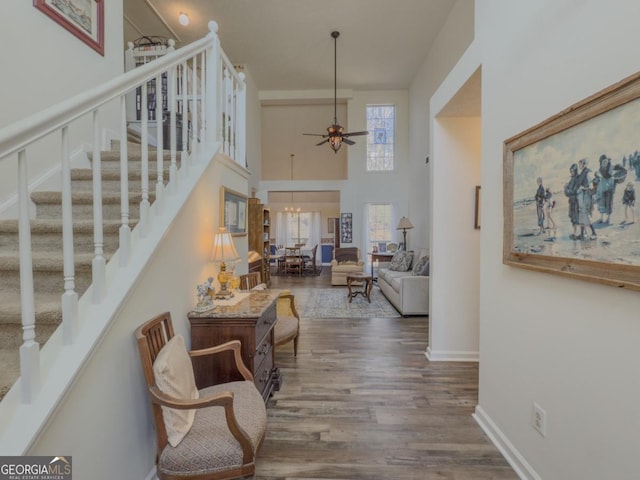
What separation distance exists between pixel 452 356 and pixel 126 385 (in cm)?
289

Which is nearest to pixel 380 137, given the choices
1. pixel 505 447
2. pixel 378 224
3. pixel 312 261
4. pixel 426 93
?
pixel 426 93

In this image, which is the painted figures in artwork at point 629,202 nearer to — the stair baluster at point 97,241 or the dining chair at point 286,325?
the stair baluster at point 97,241

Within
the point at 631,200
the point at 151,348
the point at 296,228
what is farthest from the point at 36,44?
the point at 296,228

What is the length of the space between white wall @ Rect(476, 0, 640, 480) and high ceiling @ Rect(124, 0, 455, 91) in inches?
145

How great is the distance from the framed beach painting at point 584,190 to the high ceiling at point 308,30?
476 centimetres

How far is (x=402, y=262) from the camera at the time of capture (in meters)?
6.29

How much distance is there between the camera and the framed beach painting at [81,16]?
2217mm

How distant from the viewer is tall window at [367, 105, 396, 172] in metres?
8.18

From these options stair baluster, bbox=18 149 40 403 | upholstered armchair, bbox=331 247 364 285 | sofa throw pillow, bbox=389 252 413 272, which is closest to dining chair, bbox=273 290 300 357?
stair baluster, bbox=18 149 40 403

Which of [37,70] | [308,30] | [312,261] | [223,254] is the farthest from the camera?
[312,261]

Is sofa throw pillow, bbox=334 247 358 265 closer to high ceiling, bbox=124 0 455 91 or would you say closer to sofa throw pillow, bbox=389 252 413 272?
sofa throw pillow, bbox=389 252 413 272

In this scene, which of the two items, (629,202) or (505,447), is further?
(505,447)

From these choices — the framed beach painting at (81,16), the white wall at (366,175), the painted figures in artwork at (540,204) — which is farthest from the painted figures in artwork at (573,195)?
the white wall at (366,175)

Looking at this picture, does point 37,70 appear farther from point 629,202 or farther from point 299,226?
point 299,226
